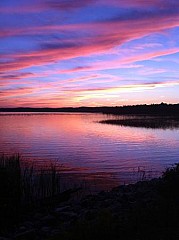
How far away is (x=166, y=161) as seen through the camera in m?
34.7

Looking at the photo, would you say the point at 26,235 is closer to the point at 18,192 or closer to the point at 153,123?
the point at 18,192

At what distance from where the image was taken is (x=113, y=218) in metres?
11.4

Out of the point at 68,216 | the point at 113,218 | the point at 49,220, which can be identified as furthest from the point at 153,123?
the point at 113,218

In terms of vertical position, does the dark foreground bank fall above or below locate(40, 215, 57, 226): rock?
above

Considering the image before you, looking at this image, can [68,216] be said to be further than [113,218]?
Yes

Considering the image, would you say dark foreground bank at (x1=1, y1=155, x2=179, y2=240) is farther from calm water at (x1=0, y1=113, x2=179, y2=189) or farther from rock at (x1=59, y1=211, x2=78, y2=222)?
calm water at (x1=0, y1=113, x2=179, y2=189)

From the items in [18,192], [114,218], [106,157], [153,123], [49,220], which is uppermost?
[153,123]

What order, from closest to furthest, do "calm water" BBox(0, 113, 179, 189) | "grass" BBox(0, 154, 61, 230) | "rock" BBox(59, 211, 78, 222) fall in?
"rock" BBox(59, 211, 78, 222) < "grass" BBox(0, 154, 61, 230) < "calm water" BBox(0, 113, 179, 189)

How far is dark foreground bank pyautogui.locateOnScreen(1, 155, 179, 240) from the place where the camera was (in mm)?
9953

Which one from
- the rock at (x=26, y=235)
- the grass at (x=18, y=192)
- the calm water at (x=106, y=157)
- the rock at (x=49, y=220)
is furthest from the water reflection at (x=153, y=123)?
the rock at (x=26, y=235)

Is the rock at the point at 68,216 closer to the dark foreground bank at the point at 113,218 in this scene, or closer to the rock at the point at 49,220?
the dark foreground bank at the point at 113,218

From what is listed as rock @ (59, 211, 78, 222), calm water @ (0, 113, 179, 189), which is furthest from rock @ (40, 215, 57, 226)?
calm water @ (0, 113, 179, 189)

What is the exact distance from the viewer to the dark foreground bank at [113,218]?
32.7ft

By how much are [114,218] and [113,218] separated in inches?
7.2
